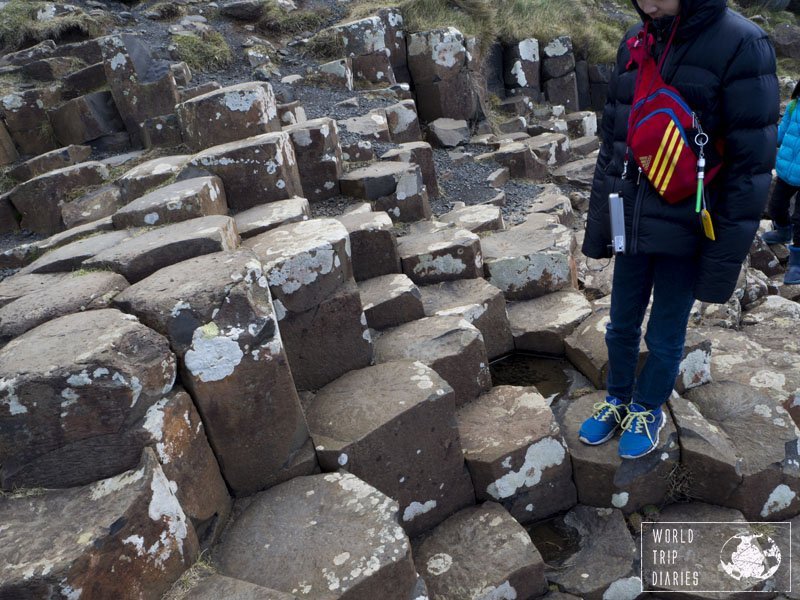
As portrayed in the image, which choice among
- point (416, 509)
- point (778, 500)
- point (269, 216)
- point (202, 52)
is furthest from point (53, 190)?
point (778, 500)

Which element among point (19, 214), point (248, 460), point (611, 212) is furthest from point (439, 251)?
point (19, 214)

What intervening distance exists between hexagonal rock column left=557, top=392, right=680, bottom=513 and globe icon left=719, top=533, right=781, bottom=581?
0.35 meters

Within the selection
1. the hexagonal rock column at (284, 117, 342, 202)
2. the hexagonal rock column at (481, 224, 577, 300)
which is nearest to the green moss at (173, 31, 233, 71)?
the hexagonal rock column at (284, 117, 342, 202)

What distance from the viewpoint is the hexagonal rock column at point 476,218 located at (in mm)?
5319

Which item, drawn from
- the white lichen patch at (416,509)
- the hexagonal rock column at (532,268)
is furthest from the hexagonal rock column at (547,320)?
the white lichen patch at (416,509)

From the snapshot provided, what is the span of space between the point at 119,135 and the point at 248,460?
5.19m

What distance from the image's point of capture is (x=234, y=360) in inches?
95.8

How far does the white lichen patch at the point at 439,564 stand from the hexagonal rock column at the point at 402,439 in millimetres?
192

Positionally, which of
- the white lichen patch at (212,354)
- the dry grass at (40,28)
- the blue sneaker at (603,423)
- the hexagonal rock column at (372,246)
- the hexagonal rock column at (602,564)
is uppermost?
the dry grass at (40,28)

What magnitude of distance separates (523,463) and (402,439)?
0.66 meters

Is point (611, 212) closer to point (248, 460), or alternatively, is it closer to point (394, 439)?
point (394, 439)

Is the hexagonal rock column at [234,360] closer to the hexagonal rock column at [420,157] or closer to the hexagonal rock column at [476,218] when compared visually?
the hexagonal rock column at [476,218]

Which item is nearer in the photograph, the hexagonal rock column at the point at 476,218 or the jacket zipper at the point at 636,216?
the jacket zipper at the point at 636,216

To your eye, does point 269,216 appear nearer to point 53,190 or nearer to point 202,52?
point 53,190
